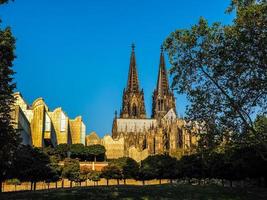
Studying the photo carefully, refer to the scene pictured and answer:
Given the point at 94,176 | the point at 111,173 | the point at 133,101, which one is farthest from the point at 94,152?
the point at 133,101

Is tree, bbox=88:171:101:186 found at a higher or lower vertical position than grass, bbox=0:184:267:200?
higher

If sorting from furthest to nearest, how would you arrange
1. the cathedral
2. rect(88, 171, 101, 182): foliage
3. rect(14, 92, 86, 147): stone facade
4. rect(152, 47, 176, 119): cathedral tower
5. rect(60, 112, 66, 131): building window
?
1. rect(152, 47, 176, 119): cathedral tower
2. the cathedral
3. rect(60, 112, 66, 131): building window
4. rect(14, 92, 86, 147): stone facade
5. rect(88, 171, 101, 182): foliage

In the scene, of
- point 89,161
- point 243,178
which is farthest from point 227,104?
point 89,161

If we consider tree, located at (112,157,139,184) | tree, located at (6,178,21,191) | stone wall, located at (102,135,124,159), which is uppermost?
stone wall, located at (102,135,124,159)

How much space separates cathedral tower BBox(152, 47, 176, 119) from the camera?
17762 centimetres

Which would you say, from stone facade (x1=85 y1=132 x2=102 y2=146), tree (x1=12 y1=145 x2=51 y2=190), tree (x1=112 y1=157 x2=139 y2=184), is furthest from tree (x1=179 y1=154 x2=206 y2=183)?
stone facade (x1=85 y1=132 x2=102 y2=146)

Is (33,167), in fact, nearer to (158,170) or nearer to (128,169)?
(128,169)

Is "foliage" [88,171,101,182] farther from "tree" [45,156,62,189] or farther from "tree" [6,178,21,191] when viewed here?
"tree" [6,178,21,191]

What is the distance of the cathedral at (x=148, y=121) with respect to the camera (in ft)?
452

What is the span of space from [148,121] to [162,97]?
12.2 metres

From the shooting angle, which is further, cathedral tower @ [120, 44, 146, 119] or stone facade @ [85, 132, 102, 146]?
cathedral tower @ [120, 44, 146, 119]

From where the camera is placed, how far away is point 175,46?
1188 inches

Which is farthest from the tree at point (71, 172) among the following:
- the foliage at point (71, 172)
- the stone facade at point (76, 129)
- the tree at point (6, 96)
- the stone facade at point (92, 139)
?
the stone facade at point (92, 139)

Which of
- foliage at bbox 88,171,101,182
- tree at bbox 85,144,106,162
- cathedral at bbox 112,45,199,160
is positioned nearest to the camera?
foliage at bbox 88,171,101,182
